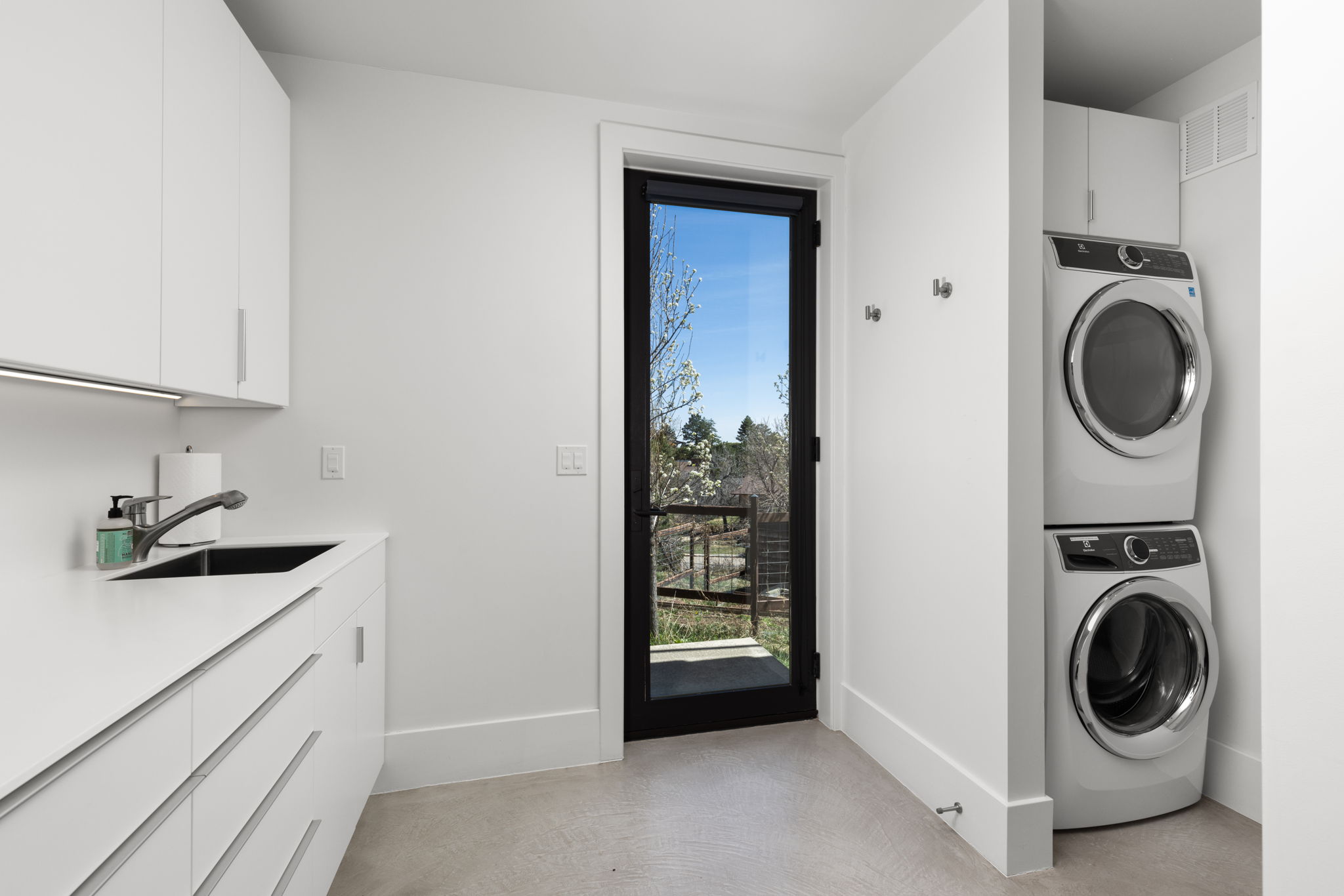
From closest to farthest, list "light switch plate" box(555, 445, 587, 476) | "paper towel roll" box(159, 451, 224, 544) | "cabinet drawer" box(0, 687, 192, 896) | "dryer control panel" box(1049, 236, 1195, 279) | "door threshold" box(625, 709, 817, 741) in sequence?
"cabinet drawer" box(0, 687, 192, 896)
"paper towel roll" box(159, 451, 224, 544)
"dryer control panel" box(1049, 236, 1195, 279)
"light switch plate" box(555, 445, 587, 476)
"door threshold" box(625, 709, 817, 741)

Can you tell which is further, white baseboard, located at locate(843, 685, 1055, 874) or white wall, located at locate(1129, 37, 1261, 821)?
white wall, located at locate(1129, 37, 1261, 821)

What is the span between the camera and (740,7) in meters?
1.88

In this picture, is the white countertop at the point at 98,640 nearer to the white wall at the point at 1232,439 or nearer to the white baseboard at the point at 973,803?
the white baseboard at the point at 973,803

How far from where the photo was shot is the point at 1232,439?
82.0 inches

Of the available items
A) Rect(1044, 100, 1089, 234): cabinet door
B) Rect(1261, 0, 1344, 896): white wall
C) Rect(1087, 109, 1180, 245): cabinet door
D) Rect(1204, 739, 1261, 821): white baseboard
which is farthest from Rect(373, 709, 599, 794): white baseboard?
Rect(1087, 109, 1180, 245): cabinet door

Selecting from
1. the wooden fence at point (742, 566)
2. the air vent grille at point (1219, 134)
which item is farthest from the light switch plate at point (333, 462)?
the air vent grille at point (1219, 134)

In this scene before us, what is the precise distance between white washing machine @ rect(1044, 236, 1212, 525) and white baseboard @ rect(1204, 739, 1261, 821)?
0.81 m

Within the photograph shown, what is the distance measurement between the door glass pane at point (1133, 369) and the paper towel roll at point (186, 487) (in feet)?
8.85

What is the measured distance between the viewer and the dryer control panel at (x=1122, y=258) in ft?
6.37

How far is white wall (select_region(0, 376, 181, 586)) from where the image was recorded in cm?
136

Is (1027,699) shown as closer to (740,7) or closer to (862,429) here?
(862,429)

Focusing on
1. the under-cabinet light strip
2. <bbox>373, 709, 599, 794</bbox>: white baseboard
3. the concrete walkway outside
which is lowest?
<bbox>373, 709, 599, 794</bbox>: white baseboard

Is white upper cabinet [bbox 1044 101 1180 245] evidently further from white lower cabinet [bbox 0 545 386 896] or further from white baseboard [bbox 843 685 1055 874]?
white lower cabinet [bbox 0 545 386 896]

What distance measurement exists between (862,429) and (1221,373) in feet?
3.89
